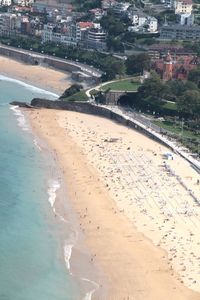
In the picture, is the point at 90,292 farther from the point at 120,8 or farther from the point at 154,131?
the point at 120,8

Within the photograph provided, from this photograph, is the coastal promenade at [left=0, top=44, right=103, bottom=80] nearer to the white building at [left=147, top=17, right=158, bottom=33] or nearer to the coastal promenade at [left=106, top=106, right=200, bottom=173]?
the coastal promenade at [left=106, top=106, right=200, bottom=173]

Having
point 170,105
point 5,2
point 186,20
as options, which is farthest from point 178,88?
point 5,2

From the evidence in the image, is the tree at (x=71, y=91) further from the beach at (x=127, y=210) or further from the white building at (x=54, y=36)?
the white building at (x=54, y=36)

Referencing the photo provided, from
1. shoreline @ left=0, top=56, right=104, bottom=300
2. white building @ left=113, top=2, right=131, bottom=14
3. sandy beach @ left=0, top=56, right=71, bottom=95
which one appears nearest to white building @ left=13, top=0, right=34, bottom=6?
white building @ left=113, top=2, right=131, bottom=14

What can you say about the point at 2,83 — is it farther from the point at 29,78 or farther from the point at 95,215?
the point at 95,215

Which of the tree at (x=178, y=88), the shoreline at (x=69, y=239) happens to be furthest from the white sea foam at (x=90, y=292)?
the tree at (x=178, y=88)

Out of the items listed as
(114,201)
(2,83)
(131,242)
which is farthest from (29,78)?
(131,242)

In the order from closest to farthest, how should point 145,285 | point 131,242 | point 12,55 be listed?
1. point 145,285
2. point 131,242
3. point 12,55
